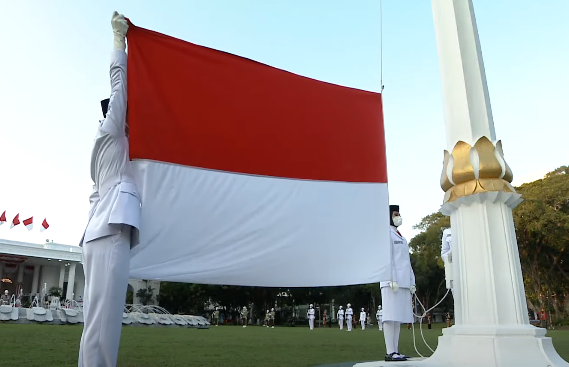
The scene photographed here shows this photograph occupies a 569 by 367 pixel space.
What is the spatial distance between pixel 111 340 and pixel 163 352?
4.29m

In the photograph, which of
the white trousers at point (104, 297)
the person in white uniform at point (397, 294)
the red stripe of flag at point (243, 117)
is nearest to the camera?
the white trousers at point (104, 297)

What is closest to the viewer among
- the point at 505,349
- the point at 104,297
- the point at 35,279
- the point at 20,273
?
the point at 505,349

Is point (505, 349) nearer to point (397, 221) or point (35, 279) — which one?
point (397, 221)

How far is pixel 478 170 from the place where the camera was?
102 inches

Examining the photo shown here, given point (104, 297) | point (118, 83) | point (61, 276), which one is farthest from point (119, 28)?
point (61, 276)

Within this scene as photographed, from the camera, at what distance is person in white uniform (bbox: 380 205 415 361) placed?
587 centimetres

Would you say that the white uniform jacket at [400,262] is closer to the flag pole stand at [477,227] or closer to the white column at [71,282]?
the flag pole stand at [477,227]

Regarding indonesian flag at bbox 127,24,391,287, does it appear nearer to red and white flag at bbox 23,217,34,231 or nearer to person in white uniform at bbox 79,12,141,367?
person in white uniform at bbox 79,12,141,367

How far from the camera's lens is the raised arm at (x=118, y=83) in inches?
107

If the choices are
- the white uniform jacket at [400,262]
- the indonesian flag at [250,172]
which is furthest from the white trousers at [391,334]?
the indonesian flag at [250,172]

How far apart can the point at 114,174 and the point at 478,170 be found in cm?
222

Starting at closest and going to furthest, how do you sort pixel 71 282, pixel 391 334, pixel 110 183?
pixel 110 183, pixel 391 334, pixel 71 282

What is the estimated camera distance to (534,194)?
22.5 meters

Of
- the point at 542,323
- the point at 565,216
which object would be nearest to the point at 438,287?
the point at 542,323
